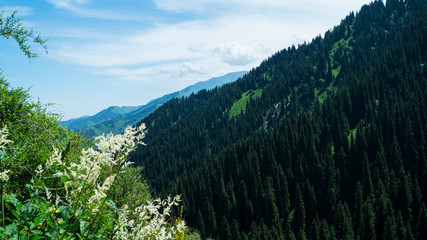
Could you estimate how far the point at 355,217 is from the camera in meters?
87.2

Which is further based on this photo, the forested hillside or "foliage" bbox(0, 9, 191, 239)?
the forested hillside

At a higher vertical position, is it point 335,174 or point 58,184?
point 58,184

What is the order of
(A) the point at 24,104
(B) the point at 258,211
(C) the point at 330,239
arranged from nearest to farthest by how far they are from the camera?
1. (A) the point at 24,104
2. (C) the point at 330,239
3. (B) the point at 258,211

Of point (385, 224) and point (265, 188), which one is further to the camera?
point (265, 188)

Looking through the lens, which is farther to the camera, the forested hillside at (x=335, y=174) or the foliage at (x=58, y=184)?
the forested hillside at (x=335, y=174)

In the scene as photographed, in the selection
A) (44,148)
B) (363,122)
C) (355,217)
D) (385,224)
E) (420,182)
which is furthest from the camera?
(363,122)

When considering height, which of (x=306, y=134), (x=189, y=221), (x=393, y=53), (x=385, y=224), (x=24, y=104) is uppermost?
(x=393, y=53)

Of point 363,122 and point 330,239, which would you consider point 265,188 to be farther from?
point 363,122

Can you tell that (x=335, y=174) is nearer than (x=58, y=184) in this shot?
No

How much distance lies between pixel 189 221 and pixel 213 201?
49.5ft

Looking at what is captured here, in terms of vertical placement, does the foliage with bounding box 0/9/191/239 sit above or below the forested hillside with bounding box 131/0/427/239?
above

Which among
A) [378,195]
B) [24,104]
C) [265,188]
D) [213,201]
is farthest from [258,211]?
[24,104]

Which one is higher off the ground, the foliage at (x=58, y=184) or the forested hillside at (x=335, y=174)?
the foliage at (x=58, y=184)

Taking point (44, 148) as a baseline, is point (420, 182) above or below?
below
